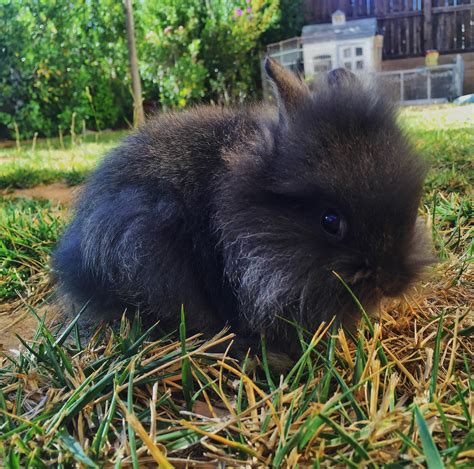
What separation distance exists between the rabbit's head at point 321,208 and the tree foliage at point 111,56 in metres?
7.57

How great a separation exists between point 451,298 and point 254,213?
101 centimetres

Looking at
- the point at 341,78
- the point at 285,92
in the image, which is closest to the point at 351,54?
the point at 341,78

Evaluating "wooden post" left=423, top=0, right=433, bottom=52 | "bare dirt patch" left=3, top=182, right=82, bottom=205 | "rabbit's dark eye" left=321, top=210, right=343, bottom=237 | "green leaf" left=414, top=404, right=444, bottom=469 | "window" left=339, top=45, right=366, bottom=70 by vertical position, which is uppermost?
"wooden post" left=423, top=0, right=433, bottom=52

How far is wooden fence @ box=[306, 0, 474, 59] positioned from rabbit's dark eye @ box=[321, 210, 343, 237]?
13.4 feet

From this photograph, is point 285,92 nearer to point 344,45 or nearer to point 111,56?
point 344,45

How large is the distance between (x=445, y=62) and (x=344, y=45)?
109cm

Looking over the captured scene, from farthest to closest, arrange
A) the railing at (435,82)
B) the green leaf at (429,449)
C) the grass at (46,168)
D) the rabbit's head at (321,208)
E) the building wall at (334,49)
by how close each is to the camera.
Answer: the building wall at (334,49)
the railing at (435,82)
the grass at (46,168)
the rabbit's head at (321,208)
the green leaf at (429,449)

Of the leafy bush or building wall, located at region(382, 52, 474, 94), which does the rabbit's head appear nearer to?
building wall, located at region(382, 52, 474, 94)

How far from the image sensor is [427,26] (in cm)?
532

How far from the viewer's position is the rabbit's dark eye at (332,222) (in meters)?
1.68

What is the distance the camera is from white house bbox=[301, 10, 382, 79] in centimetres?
556

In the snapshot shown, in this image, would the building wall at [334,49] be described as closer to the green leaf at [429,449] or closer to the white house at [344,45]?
the white house at [344,45]

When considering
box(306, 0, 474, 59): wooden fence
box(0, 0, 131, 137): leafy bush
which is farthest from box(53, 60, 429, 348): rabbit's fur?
box(0, 0, 131, 137): leafy bush

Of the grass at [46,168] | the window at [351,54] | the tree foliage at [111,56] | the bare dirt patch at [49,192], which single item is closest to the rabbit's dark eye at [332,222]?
the grass at [46,168]
